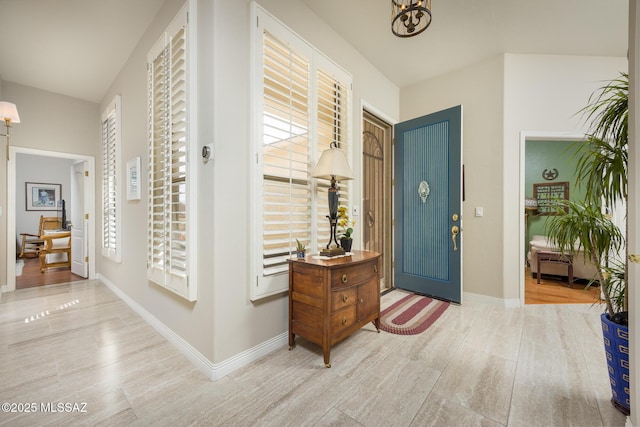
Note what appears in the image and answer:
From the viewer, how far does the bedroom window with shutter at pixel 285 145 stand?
6.24 ft

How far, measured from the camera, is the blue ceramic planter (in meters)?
1.38

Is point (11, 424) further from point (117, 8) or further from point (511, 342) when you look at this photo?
point (511, 342)

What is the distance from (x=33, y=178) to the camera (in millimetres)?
6219

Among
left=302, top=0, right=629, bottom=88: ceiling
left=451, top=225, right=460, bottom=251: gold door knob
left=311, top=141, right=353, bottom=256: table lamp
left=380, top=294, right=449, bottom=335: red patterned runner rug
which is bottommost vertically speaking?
left=380, top=294, right=449, bottom=335: red patterned runner rug

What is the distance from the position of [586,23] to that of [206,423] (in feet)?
14.6

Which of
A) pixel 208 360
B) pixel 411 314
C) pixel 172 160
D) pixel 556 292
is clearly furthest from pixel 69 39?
pixel 556 292

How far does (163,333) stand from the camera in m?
2.29

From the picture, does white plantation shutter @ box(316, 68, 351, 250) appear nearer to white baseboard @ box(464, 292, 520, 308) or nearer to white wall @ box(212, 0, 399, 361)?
white wall @ box(212, 0, 399, 361)

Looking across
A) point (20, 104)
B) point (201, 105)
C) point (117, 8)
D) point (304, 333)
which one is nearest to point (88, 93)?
point (20, 104)

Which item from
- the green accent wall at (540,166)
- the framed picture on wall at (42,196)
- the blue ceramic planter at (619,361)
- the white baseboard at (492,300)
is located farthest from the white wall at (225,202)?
the framed picture on wall at (42,196)

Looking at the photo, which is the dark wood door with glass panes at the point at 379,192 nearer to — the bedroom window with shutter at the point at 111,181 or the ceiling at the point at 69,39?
the ceiling at the point at 69,39

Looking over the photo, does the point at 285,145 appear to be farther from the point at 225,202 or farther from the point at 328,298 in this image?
the point at 328,298

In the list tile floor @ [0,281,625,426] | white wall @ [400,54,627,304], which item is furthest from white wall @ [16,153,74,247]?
white wall @ [400,54,627,304]

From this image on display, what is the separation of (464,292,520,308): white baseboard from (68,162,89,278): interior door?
577 cm
